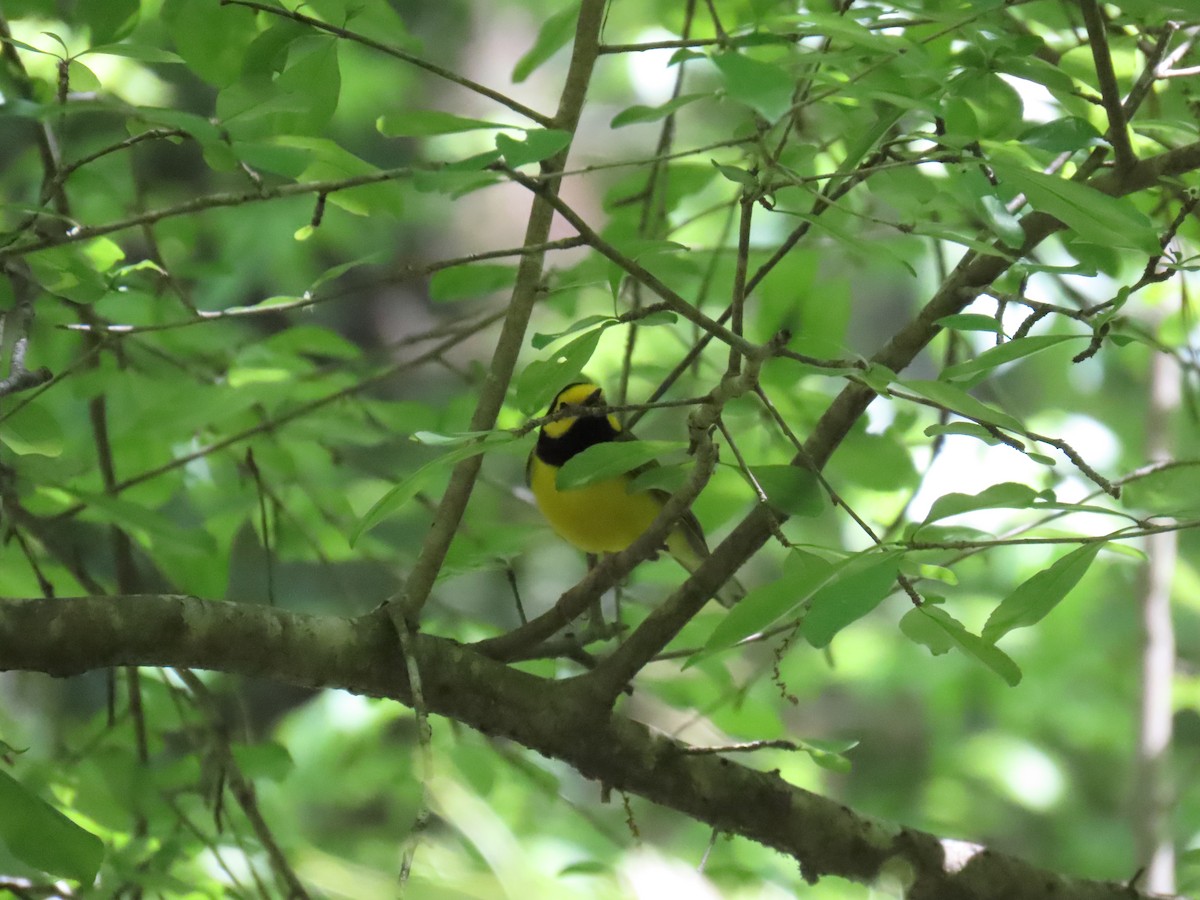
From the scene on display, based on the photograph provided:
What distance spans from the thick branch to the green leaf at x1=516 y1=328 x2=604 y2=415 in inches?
13.5

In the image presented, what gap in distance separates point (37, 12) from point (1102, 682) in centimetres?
347

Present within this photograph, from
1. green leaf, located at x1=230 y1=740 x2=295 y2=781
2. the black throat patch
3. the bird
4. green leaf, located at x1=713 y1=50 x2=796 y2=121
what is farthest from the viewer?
the black throat patch

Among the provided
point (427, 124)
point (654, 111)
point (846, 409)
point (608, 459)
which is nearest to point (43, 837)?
point (608, 459)

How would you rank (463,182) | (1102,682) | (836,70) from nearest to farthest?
(463,182) < (836,70) < (1102,682)

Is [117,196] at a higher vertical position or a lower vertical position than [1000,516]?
lower

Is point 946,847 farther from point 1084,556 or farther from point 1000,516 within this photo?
point 1000,516

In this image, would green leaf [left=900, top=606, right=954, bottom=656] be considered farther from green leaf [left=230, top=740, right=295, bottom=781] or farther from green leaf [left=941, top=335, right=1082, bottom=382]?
green leaf [left=230, top=740, right=295, bottom=781]

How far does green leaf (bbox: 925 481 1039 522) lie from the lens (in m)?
0.93

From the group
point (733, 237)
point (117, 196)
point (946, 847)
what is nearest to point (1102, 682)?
point (733, 237)

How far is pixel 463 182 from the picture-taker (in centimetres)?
85

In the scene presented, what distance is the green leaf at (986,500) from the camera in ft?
3.06

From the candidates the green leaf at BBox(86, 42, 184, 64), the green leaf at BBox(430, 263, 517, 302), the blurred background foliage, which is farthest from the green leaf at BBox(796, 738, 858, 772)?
the green leaf at BBox(86, 42, 184, 64)

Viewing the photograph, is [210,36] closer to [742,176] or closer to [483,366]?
[742,176]

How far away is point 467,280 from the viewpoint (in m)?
1.63
